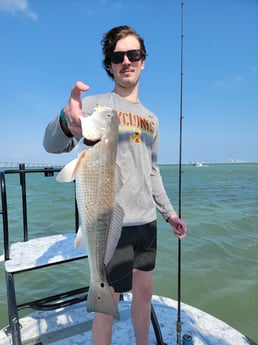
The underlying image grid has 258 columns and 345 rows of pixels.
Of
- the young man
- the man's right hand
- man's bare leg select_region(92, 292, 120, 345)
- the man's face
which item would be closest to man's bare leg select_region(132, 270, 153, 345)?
the young man

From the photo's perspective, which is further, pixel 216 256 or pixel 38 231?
pixel 38 231

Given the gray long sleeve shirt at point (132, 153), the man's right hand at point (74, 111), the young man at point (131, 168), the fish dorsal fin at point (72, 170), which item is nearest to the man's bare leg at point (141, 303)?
the young man at point (131, 168)

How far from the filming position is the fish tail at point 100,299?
5.01 feet

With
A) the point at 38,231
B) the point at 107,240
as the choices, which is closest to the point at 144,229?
the point at 107,240

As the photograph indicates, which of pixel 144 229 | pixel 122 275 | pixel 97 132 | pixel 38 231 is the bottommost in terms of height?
pixel 38 231

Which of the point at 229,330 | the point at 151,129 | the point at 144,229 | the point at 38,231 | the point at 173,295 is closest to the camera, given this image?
the point at 144,229

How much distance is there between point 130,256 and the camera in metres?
1.84

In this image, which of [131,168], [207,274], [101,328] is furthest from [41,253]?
[207,274]

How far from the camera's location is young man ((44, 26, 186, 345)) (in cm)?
181

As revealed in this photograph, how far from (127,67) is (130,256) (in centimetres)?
129

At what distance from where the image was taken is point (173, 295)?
4477 millimetres

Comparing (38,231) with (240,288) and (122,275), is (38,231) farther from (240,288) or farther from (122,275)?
(122,275)

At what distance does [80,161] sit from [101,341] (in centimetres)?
126

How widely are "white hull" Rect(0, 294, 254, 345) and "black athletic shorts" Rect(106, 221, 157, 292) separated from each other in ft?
3.02
